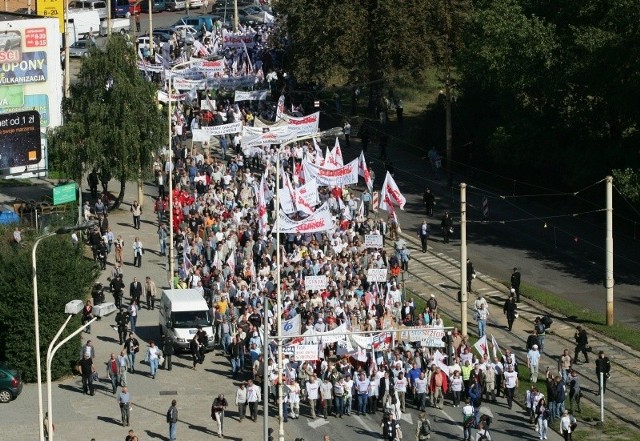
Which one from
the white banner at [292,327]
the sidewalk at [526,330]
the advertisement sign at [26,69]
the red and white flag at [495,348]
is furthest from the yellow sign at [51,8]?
the red and white flag at [495,348]

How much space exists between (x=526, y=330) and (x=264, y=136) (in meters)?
16.2

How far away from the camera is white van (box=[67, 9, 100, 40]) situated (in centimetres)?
11312

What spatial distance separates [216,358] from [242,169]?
822 inches

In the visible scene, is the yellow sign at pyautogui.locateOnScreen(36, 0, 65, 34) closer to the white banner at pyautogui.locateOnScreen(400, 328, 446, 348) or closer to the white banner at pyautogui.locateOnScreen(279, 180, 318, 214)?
the white banner at pyautogui.locateOnScreen(279, 180, 318, 214)

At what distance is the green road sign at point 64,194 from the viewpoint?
72.6 m

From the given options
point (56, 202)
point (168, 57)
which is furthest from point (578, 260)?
point (168, 57)

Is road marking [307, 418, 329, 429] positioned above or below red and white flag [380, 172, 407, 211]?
below

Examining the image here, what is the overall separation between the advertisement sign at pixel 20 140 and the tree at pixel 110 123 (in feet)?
3.47

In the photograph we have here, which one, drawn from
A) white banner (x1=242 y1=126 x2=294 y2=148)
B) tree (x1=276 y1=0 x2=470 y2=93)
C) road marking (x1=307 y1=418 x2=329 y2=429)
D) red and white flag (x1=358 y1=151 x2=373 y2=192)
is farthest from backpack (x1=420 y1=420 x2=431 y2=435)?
tree (x1=276 y1=0 x2=470 y2=93)

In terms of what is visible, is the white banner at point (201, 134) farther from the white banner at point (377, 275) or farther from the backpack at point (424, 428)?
the backpack at point (424, 428)

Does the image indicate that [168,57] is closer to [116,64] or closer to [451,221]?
[116,64]

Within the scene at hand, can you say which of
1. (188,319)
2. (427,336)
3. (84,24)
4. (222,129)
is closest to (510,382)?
→ (427,336)

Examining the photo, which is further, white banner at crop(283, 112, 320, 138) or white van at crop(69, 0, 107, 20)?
white van at crop(69, 0, 107, 20)

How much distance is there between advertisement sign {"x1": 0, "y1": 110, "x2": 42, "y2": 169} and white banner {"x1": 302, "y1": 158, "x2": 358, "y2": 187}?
587 inches
